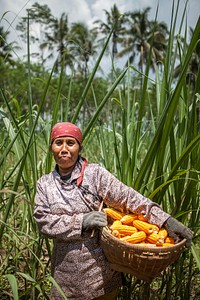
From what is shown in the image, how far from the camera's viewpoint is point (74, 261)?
3.62 ft

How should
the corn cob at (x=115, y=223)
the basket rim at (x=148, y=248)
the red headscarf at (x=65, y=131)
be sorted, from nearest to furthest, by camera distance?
the basket rim at (x=148, y=248)
the corn cob at (x=115, y=223)
the red headscarf at (x=65, y=131)

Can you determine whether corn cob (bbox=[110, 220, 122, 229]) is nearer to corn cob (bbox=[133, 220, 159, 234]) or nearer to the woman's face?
corn cob (bbox=[133, 220, 159, 234])

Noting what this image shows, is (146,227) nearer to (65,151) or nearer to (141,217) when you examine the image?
(141,217)

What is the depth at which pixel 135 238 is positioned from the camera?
0.97 metres

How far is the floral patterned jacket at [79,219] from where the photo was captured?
1.06 meters

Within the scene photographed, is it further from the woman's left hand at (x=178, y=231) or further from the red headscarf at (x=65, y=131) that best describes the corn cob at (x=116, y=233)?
the red headscarf at (x=65, y=131)

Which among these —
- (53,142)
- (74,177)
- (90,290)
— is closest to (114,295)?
(90,290)

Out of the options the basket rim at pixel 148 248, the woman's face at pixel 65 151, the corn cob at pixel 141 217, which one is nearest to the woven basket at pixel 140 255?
the basket rim at pixel 148 248

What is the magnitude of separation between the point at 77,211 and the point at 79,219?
62 millimetres

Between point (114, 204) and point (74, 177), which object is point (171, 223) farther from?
point (74, 177)

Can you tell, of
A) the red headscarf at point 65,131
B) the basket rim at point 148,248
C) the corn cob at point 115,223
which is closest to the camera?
the basket rim at point 148,248

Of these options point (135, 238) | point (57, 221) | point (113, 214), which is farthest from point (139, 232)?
point (57, 221)

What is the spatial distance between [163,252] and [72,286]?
1.12ft

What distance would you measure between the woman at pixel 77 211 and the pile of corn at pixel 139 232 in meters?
0.03
